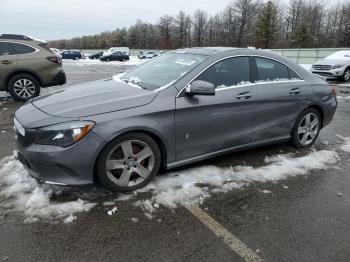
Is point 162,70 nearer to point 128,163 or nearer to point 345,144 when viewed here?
point 128,163

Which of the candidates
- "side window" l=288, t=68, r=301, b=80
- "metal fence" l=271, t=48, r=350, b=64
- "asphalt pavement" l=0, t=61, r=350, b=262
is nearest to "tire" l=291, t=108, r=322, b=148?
"side window" l=288, t=68, r=301, b=80

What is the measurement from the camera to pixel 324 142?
5.91 metres

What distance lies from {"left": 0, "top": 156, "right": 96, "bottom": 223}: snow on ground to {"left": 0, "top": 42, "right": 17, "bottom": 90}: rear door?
17.9 ft

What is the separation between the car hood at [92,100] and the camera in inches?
138

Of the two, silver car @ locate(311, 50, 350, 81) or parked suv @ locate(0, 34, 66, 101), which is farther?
silver car @ locate(311, 50, 350, 81)

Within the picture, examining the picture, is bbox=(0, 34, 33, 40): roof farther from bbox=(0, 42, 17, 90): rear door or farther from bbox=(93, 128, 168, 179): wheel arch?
bbox=(93, 128, 168, 179): wheel arch

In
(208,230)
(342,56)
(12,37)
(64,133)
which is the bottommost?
(208,230)

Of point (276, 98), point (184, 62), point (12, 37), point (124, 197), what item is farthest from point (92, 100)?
point (12, 37)

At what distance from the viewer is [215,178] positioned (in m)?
4.19

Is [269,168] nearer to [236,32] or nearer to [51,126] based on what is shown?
[51,126]

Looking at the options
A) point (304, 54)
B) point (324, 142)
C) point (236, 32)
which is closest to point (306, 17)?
point (236, 32)

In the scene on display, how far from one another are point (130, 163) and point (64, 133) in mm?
805

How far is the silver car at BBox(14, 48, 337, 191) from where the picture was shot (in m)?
3.38

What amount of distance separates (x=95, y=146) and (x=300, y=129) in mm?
3451
